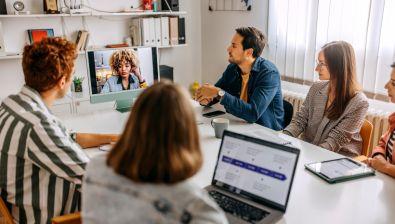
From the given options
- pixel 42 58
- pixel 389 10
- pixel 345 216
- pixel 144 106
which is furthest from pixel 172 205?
pixel 389 10

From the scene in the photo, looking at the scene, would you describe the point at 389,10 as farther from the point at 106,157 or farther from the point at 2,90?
the point at 2,90

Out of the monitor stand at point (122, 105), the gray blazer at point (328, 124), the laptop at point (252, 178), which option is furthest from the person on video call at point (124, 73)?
the laptop at point (252, 178)

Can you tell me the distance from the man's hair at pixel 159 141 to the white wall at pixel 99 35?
261 cm

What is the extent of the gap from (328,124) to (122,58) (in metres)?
1.25

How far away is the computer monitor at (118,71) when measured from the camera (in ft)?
7.25

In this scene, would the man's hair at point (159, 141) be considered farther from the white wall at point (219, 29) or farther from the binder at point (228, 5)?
the binder at point (228, 5)

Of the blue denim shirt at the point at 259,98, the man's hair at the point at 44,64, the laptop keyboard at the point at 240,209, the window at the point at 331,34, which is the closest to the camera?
the laptop keyboard at the point at 240,209

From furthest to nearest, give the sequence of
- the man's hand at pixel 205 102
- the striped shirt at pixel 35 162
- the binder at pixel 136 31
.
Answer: the binder at pixel 136 31, the man's hand at pixel 205 102, the striped shirt at pixel 35 162

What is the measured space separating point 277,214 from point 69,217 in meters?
0.63

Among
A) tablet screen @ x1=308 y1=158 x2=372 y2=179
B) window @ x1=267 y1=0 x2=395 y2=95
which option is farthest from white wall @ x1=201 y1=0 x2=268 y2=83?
tablet screen @ x1=308 y1=158 x2=372 y2=179

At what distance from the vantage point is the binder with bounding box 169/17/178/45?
3.81 m

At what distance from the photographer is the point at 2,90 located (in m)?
3.36

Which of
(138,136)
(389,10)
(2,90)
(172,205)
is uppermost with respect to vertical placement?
(389,10)

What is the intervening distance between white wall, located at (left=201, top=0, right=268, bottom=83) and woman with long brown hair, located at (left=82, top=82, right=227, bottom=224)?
9.60 feet
